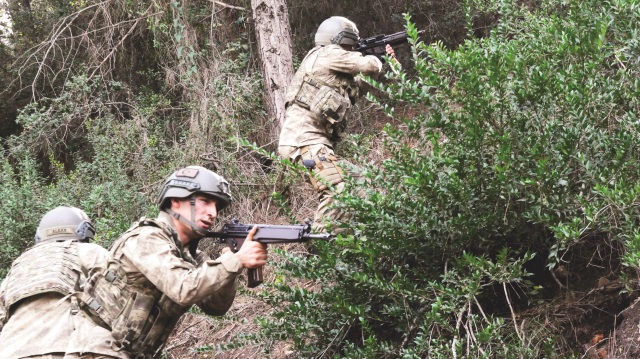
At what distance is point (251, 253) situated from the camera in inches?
167

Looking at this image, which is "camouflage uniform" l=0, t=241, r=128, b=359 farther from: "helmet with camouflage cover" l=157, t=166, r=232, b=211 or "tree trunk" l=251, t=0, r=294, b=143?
"tree trunk" l=251, t=0, r=294, b=143

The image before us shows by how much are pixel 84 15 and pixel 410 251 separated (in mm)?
Result: 8719

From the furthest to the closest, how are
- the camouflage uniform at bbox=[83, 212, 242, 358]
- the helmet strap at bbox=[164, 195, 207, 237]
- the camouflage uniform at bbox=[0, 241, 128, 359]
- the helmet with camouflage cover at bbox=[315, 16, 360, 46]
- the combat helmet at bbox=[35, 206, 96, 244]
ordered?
the helmet with camouflage cover at bbox=[315, 16, 360, 46], the combat helmet at bbox=[35, 206, 96, 244], the helmet strap at bbox=[164, 195, 207, 237], the camouflage uniform at bbox=[0, 241, 128, 359], the camouflage uniform at bbox=[83, 212, 242, 358]

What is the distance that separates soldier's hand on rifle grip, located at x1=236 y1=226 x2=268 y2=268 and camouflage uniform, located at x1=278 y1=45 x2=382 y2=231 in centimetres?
241

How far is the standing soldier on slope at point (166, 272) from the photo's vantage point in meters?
4.17

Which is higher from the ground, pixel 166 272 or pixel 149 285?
pixel 166 272

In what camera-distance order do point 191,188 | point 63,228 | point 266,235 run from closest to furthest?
point 266,235 < point 191,188 < point 63,228

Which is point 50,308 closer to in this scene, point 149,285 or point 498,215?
point 149,285

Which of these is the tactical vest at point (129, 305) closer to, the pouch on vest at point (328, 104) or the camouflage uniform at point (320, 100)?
the camouflage uniform at point (320, 100)

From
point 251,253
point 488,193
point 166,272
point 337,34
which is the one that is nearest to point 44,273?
point 166,272

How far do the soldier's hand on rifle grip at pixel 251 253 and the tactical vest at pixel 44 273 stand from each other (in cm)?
134

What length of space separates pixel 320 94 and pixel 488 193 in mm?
2729

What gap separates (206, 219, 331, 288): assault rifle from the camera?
4203 mm

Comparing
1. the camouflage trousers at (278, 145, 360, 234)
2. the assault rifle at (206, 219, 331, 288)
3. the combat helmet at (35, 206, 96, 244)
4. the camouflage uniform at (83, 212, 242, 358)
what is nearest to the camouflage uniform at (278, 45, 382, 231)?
the camouflage trousers at (278, 145, 360, 234)
